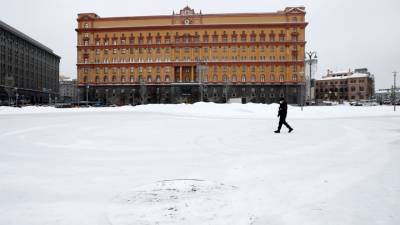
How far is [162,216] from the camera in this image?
4.04m

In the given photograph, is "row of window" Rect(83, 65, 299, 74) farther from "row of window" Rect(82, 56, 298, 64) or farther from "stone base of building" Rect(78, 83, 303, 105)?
"stone base of building" Rect(78, 83, 303, 105)

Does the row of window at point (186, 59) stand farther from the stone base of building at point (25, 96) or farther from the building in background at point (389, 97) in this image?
the building in background at point (389, 97)

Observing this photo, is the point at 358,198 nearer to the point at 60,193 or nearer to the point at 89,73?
the point at 60,193

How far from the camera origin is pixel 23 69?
90062mm

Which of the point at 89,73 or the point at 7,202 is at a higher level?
the point at 89,73

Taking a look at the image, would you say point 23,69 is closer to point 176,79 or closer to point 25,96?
point 25,96

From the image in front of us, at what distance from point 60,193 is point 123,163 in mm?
2489

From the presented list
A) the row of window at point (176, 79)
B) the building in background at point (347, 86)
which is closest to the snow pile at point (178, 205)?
the row of window at point (176, 79)

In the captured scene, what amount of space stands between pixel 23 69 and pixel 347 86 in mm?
118113

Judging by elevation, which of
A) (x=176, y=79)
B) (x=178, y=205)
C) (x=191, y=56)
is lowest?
(x=178, y=205)

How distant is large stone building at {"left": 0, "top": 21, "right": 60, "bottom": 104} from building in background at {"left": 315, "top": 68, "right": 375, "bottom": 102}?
10609cm

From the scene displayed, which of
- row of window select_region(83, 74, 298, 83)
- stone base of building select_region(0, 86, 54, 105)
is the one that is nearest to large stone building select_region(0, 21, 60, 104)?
stone base of building select_region(0, 86, 54, 105)

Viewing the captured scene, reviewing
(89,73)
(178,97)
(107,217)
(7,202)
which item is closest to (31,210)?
(7,202)

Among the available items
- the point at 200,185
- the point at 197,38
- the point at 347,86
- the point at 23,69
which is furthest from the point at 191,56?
the point at 200,185
